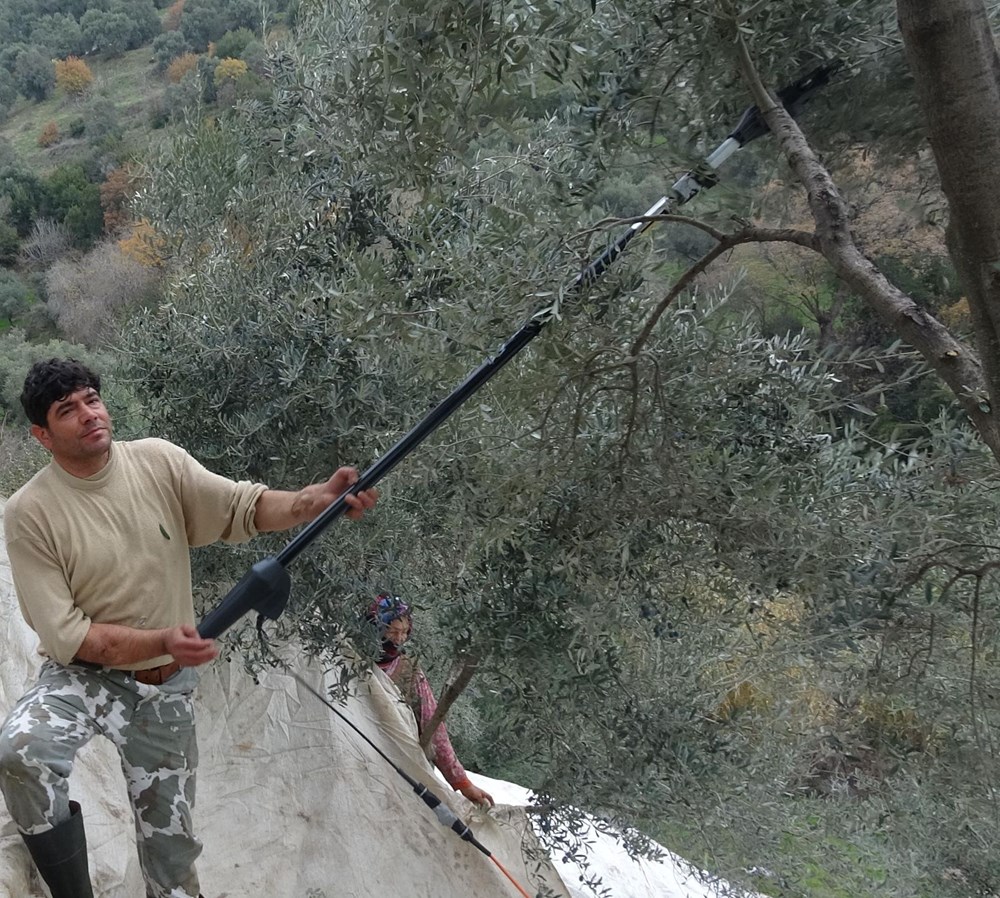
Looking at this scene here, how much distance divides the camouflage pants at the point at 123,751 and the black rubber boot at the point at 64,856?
0.12ft

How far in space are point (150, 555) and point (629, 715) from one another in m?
2.13

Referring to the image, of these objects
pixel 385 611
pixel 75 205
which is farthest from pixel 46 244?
pixel 385 611

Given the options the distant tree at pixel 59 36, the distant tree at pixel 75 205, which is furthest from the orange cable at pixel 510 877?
the distant tree at pixel 59 36

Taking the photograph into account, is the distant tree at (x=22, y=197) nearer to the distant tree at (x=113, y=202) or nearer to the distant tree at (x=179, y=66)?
the distant tree at (x=113, y=202)

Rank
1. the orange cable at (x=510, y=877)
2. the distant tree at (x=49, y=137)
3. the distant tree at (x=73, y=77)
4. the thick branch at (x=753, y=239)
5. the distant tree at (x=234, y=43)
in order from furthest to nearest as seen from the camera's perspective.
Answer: the distant tree at (x=73, y=77)
the distant tree at (x=49, y=137)
the distant tree at (x=234, y=43)
the orange cable at (x=510, y=877)
the thick branch at (x=753, y=239)

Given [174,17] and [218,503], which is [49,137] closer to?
[174,17]

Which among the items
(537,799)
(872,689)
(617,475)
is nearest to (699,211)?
(617,475)

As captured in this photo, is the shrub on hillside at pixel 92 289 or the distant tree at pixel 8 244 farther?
the distant tree at pixel 8 244

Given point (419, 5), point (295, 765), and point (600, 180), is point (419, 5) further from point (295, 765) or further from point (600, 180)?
point (295, 765)

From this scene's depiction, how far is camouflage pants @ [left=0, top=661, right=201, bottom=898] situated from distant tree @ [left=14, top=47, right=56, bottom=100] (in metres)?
42.4

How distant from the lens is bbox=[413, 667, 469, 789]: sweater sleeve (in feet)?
17.5

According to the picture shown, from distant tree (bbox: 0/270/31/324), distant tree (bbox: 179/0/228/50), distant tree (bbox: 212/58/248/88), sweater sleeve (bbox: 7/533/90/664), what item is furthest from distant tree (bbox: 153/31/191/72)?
sweater sleeve (bbox: 7/533/90/664)

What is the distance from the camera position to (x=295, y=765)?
4832mm

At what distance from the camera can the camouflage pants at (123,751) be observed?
98.9 inches
